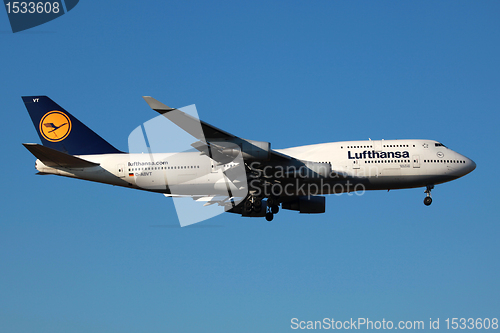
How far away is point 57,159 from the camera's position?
3306cm

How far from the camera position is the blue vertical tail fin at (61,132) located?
118 feet

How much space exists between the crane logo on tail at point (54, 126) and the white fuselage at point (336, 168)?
2.97 meters

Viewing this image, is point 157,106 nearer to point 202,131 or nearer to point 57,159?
point 202,131

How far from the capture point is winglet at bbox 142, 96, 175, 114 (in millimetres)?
25316

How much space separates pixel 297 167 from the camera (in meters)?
32.8

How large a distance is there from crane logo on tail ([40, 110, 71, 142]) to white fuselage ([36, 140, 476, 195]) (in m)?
2.97

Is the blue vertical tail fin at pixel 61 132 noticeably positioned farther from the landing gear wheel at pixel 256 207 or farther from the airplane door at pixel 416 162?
the airplane door at pixel 416 162

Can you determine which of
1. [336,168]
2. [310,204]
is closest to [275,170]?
[336,168]

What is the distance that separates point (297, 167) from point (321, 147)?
294 cm

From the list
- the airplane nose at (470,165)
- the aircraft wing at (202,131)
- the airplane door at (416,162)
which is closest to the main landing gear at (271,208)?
the aircraft wing at (202,131)

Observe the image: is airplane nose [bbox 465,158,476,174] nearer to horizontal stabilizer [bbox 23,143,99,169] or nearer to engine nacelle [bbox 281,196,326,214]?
engine nacelle [bbox 281,196,326,214]

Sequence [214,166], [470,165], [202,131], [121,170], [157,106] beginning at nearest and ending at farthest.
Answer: [157,106] → [202,131] → [214,166] → [121,170] → [470,165]

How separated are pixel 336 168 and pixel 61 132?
18.7 m

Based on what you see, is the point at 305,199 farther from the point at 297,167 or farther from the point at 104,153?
the point at 104,153
